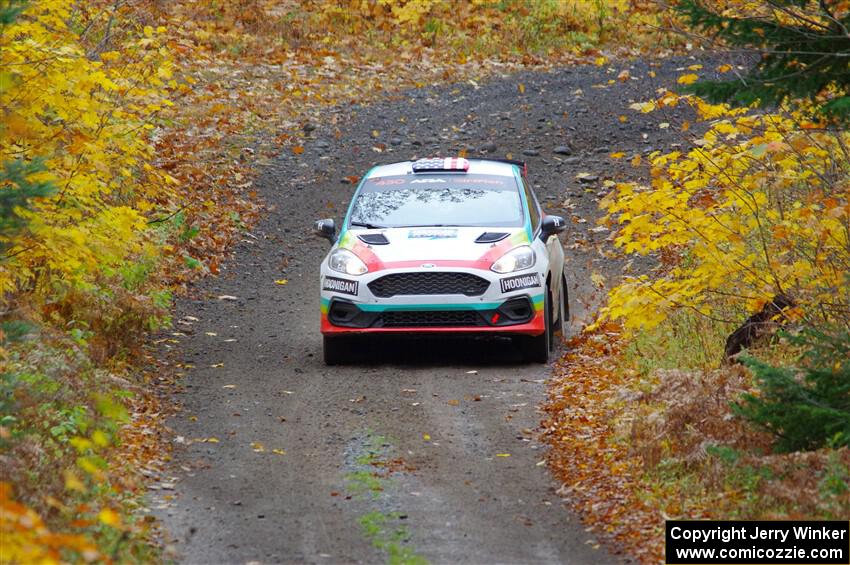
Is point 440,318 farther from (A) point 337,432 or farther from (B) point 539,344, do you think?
A: (A) point 337,432

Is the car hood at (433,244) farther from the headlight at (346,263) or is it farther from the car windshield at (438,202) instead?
the car windshield at (438,202)

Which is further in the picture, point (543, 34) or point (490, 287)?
point (543, 34)

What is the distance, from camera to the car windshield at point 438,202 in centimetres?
1244

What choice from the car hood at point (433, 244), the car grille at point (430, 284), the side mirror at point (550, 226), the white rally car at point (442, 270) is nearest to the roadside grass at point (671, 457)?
the white rally car at point (442, 270)

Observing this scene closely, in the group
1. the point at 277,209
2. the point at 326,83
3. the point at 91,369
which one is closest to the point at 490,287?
the point at 91,369

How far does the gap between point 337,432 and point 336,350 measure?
246 cm

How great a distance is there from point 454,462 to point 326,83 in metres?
18.0

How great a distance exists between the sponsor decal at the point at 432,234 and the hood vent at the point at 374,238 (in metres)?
0.26

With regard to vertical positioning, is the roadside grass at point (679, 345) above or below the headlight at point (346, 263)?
below

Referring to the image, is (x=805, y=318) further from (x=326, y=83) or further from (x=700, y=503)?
(x=326, y=83)

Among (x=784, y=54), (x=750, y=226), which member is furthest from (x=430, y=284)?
(x=784, y=54)

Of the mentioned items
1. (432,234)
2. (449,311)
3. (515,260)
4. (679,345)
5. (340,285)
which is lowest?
(679,345)

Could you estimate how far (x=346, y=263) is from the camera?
38.8ft

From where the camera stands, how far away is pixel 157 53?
13.3 metres
